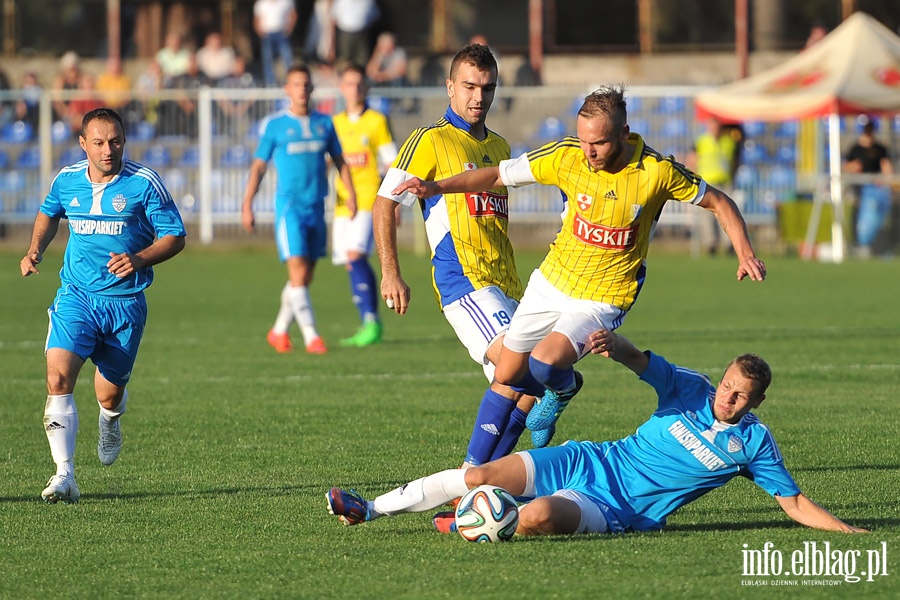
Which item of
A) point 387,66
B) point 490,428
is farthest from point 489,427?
point 387,66

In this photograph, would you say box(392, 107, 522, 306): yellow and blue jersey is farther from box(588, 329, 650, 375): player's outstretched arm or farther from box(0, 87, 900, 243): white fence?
box(0, 87, 900, 243): white fence

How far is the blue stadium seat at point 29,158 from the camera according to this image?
86.8 feet

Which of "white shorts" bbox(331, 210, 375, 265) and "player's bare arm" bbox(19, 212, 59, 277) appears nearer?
"player's bare arm" bbox(19, 212, 59, 277)

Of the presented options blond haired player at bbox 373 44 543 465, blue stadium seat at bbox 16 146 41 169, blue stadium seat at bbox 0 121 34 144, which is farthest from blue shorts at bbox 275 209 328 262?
blue stadium seat at bbox 0 121 34 144

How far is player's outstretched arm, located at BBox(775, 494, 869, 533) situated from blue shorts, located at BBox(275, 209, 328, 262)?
7.48 metres

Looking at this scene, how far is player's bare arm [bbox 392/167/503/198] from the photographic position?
6527 millimetres

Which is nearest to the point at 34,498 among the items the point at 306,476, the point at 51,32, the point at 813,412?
the point at 306,476

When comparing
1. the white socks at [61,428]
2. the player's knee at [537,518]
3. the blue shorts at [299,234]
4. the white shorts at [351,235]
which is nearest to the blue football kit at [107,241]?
the white socks at [61,428]

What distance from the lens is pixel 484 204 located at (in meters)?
7.37

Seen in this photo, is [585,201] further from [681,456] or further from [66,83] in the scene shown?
[66,83]

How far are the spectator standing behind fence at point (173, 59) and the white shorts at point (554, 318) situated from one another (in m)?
22.5

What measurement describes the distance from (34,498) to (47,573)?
1601 mm

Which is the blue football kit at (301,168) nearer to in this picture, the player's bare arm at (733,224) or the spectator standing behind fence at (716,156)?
the player's bare arm at (733,224)

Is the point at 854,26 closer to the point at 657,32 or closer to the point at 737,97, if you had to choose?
the point at 737,97
